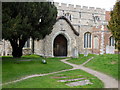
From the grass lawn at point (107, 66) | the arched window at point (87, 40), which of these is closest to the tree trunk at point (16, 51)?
the grass lawn at point (107, 66)

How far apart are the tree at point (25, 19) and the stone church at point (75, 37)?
460cm

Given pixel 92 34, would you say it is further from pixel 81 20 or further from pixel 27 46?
pixel 27 46

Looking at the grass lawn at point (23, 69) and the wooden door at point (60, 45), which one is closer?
the grass lawn at point (23, 69)

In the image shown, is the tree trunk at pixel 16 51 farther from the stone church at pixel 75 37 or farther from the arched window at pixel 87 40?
the arched window at pixel 87 40

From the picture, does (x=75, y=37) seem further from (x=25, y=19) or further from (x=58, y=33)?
(x=25, y=19)

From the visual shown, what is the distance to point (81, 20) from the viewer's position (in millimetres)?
31109

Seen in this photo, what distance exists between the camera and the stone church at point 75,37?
21.1m

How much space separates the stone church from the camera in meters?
21.1

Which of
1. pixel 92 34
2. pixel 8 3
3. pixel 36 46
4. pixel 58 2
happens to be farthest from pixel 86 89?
pixel 58 2

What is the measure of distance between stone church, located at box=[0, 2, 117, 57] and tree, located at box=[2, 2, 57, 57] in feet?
15.1

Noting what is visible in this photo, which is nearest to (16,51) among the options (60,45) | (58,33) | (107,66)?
(58,33)

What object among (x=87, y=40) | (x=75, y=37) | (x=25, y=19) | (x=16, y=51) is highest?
(x=25, y=19)

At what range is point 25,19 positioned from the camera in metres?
12.7

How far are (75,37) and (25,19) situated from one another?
1139 cm
